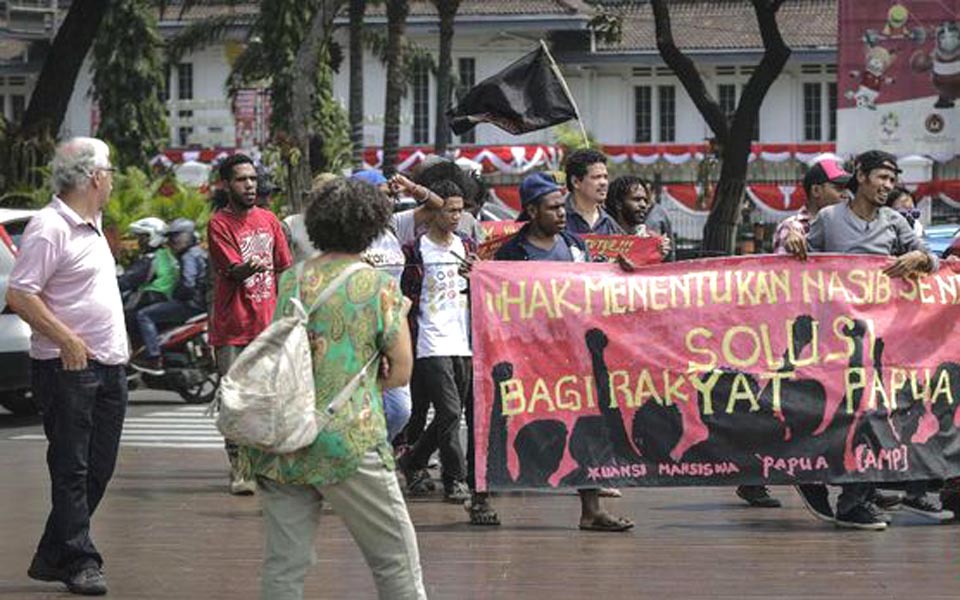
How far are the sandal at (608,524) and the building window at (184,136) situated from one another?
6042 centimetres

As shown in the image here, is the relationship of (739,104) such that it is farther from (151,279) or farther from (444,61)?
(444,61)

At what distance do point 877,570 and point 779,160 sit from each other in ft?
178

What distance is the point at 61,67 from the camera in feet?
99.3

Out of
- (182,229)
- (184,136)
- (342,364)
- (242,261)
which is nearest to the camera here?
(342,364)

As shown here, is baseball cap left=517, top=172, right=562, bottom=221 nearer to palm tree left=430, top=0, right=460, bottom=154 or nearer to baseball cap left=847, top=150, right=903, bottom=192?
baseball cap left=847, top=150, right=903, bottom=192

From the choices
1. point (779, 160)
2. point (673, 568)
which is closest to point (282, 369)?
point (673, 568)

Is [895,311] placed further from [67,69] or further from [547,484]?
[67,69]

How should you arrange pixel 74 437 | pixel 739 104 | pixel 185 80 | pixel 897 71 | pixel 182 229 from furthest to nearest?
1. pixel 185 80
2. pixel 897 71
3. pixel 739 104
4. pixel 182 229
5. pixel 74 437

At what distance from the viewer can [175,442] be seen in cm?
1630

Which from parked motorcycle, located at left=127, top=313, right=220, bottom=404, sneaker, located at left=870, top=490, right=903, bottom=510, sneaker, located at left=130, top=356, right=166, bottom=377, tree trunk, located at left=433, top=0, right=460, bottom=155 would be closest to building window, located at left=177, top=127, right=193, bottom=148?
tree trunk, located at left=433, top=0, right=460, bottom=155

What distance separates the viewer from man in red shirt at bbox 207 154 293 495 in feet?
38.8

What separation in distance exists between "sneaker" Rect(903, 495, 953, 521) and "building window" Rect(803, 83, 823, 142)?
5416 centimetres

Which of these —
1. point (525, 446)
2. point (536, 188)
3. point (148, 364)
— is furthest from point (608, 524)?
point (148, 364)

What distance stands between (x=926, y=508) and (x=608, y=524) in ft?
5.77
